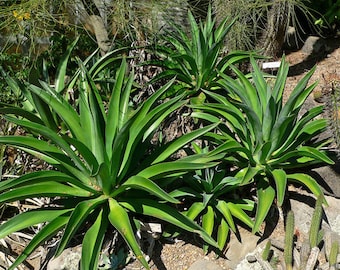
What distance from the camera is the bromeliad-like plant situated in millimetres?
2266

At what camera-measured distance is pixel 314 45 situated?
4.98 metres

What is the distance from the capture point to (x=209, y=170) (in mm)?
2631

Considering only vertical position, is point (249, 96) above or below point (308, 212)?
above

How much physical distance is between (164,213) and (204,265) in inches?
16.1

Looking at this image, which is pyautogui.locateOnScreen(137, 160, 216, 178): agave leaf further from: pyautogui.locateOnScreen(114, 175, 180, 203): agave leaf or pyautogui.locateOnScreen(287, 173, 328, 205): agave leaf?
pyautogui.locateOnScreen(287, 173, 328, 205): agave leaf

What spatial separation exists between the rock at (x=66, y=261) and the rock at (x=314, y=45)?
3.56 meters

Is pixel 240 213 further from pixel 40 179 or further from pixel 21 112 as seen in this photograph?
pixel 21 112

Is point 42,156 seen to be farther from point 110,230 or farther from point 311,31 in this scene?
point 311,31

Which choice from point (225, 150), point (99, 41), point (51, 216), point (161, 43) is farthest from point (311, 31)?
point (51, 216)

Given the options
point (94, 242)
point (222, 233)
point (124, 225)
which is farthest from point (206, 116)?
point (94, 242)

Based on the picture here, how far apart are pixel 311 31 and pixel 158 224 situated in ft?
11.9

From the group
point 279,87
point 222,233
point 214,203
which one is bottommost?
point 222,233

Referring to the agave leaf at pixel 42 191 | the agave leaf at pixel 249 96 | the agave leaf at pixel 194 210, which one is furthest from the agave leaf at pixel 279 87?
the agave leaf at pixel 42 191

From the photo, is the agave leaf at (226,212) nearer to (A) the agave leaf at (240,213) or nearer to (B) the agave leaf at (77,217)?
(A) the agave leaf at (240,213)
